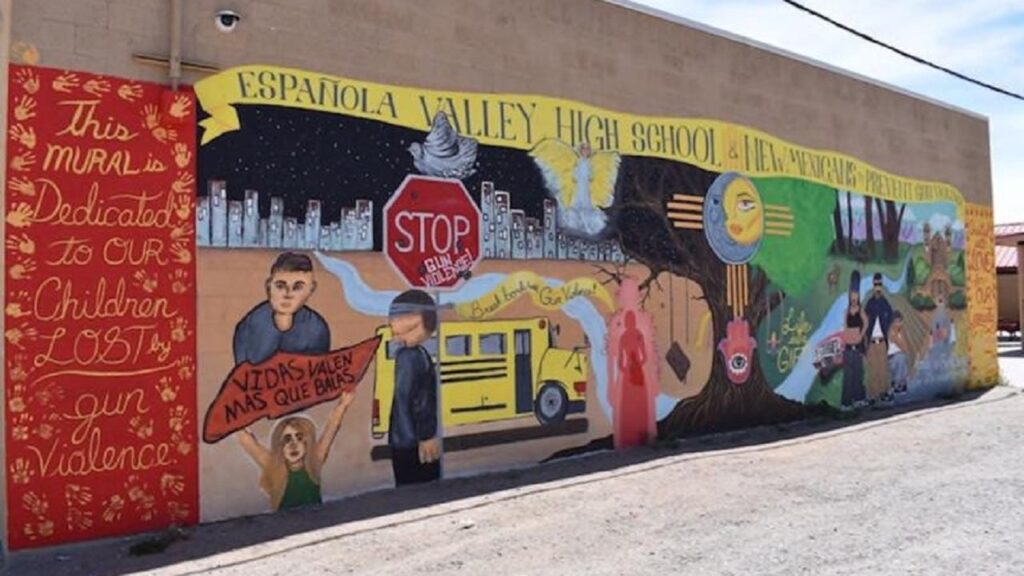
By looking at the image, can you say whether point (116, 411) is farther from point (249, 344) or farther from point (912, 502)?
point (912, 502)

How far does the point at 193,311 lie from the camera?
7.41 meters

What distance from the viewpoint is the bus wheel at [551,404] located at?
9844 mm

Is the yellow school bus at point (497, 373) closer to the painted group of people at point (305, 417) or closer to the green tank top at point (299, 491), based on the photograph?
the painted group of people at point (305, 417)

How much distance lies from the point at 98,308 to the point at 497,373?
13.1ft

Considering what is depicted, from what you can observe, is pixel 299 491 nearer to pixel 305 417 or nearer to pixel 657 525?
pixel 305 417

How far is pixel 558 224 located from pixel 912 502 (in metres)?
4.57

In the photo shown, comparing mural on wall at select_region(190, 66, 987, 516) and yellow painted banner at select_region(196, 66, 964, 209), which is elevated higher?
yellow painted banner at select_region(196, 66, 964, 209)

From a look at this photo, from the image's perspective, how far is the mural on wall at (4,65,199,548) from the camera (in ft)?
21.9

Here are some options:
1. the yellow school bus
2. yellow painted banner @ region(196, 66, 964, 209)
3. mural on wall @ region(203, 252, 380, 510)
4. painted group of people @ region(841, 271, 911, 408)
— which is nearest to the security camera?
yellow painted banner @ region(196, 66, 964, 209)

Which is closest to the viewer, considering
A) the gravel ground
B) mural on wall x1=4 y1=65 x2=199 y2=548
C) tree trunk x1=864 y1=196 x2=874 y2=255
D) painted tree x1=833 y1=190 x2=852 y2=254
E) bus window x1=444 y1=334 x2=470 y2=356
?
the gravel ground

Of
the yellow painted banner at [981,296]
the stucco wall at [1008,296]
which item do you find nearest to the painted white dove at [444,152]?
the yellow painted banner at [981,296]

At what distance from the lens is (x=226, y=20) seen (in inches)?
302

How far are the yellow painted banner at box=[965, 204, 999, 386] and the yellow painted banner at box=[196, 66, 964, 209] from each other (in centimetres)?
386

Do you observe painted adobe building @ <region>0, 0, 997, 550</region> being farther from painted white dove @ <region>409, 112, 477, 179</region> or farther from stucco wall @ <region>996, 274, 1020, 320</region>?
stucco wall @ <region>996, 274, 1020, 320</region>
